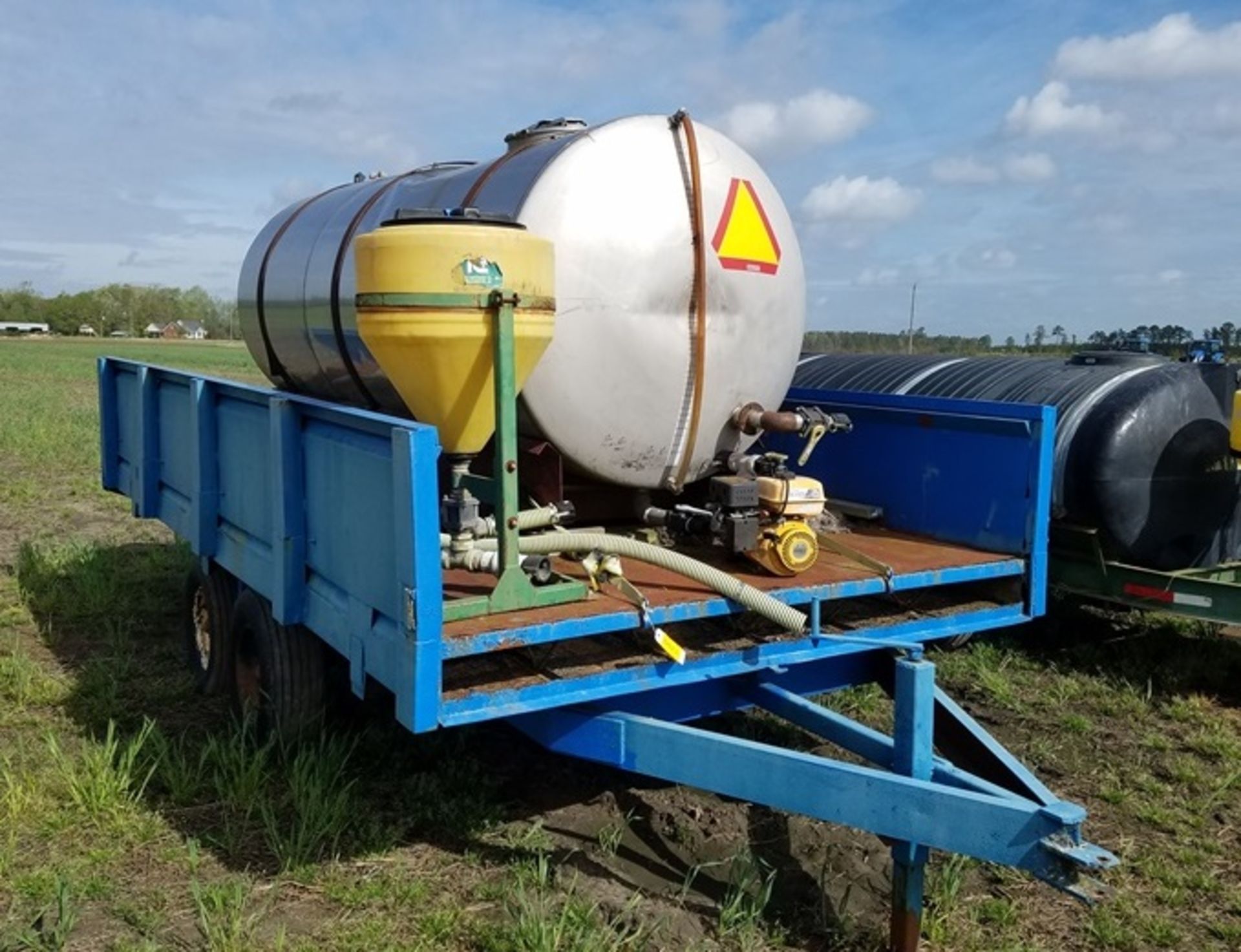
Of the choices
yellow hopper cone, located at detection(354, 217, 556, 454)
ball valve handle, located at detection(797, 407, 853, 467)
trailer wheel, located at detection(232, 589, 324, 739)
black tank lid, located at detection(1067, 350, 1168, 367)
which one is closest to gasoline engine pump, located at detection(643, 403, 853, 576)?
ball valve handle, located at detection(797, 407, 853, 467)

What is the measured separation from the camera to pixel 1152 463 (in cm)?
580

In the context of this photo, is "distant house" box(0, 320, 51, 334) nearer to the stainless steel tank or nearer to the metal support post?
the stainless steel tank

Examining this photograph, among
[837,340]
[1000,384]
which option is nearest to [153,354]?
[837,340]

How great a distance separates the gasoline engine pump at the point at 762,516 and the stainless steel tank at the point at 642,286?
0.95ft

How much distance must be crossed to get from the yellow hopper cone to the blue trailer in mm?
264

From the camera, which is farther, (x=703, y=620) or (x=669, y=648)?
(x=703, y=620)

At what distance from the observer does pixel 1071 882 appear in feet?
9.18

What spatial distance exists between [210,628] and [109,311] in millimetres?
123431

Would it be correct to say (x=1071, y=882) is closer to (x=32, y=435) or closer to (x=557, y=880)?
(x=557, y=880)

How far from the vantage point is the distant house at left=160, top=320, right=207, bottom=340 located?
113 m

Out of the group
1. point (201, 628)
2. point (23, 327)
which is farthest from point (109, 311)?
point (201, 628)

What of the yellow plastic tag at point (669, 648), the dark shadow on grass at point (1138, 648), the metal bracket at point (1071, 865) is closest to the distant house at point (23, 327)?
the dark shadow on grass at point (1138, 648)

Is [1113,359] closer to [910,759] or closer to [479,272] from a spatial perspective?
[910,759]

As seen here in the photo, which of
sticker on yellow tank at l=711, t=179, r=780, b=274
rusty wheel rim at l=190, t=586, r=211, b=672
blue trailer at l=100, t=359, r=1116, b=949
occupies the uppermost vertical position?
sticker on yellow tank at l=711, t=179, r=780, b=274
